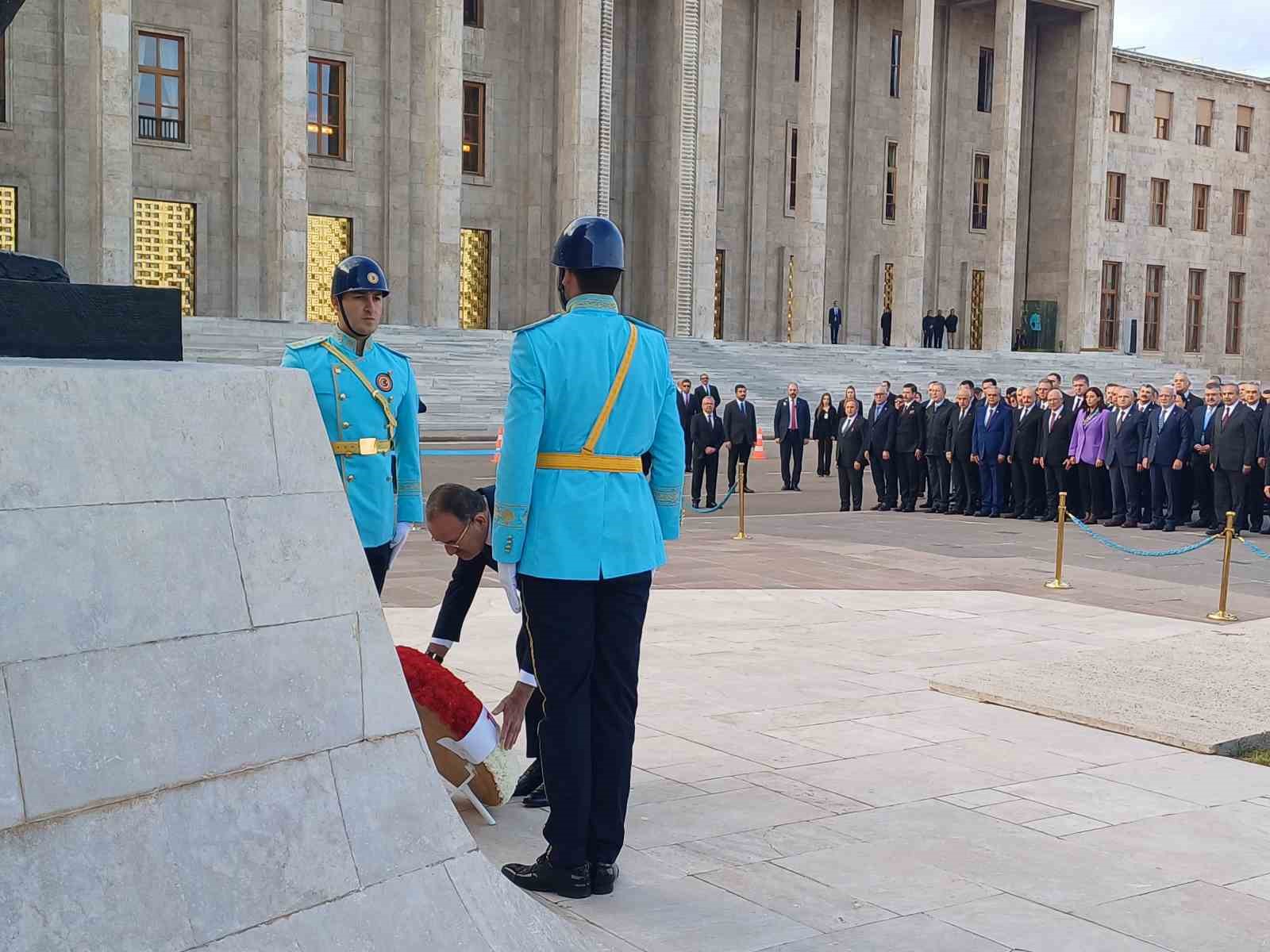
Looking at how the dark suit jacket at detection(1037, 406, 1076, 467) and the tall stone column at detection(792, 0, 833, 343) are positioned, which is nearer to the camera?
the dark suit jacket at detection(1037, 406, 1076, 467)

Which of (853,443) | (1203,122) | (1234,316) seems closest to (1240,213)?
(1234,316)

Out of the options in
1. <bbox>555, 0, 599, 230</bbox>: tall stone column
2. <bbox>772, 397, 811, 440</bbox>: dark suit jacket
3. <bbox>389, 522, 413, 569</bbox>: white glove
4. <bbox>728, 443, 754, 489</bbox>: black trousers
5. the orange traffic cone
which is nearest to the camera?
<bbox>389, 522, 413, 569</bbox>: white glove

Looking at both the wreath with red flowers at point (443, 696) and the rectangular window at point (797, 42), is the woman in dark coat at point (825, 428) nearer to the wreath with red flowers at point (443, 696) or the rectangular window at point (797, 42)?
the wreath with red flowers at point (443, 696)

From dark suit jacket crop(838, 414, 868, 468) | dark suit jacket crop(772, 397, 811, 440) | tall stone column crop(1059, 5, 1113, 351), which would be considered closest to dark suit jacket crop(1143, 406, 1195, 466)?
dark suit jacket crop(838, 414, 868, 468)

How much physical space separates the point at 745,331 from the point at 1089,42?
17107mm

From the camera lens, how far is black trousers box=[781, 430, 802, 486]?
22.8m

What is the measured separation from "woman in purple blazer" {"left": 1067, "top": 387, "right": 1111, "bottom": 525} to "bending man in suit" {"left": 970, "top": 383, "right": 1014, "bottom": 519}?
0.98 metres

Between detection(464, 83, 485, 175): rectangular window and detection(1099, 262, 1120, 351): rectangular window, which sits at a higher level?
detection(464, 83, 485, 175): rectangular window

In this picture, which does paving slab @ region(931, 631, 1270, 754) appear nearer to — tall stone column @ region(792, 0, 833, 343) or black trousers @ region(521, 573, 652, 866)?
black trousers @ region(521, 573, 652, 866)

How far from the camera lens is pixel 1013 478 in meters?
19.3

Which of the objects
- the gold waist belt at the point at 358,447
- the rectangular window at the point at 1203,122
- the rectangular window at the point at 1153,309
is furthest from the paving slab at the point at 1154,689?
the rectangular window at the point at 1203,122

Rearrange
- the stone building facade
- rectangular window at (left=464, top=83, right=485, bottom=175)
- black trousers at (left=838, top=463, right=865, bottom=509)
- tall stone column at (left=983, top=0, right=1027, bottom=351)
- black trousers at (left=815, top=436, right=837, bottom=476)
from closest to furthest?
black trousers at (left=838, top=463, right=865, bottom=509)
black trousers at (left=815, top=436, right=837, bottom=476)
the stone building facade
rectangular window at (left=464, top=83, right=485, bottom=175)
tall stone column at (left=983, top=0, right=1027, bottom=351)

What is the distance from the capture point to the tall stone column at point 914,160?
43156 millimetres

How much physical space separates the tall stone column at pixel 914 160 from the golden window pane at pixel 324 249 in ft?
58.5
